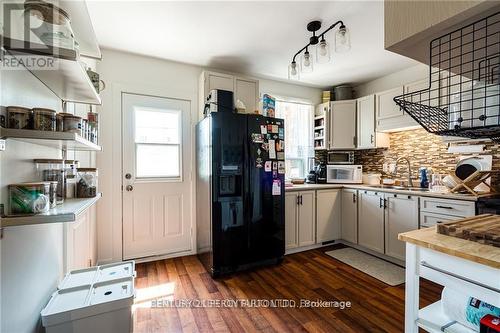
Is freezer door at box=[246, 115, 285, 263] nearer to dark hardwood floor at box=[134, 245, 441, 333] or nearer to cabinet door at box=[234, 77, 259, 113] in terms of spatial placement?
dark hardwood floor at box=[134, 245, 441, 333]

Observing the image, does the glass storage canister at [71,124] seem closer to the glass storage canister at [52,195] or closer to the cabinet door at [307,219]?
the glass storage canister at [52,195]

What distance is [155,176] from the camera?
2.88m

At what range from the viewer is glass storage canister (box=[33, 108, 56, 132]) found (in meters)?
0.87

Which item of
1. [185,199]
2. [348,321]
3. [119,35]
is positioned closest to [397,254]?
[348,321]

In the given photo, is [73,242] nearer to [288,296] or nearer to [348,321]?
[288,296]

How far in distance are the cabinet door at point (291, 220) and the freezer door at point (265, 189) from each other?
261mm

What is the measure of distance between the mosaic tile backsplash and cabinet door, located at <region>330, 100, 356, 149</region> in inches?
16.1

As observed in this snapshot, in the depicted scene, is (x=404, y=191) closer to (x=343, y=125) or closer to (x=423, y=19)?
(x=343, y=125)

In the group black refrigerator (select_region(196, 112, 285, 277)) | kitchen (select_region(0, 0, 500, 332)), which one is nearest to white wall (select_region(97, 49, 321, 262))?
kitchen (select_region(0, 0, 500, 332))

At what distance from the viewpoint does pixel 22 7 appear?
0.79 metres

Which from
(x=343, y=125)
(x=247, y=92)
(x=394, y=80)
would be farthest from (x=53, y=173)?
(x=394, y=80)

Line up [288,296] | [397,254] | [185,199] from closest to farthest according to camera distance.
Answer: [288,296] < [397,254] < [185,199]

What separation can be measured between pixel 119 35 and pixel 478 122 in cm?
284

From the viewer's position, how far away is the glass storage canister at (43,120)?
87 centimetres
